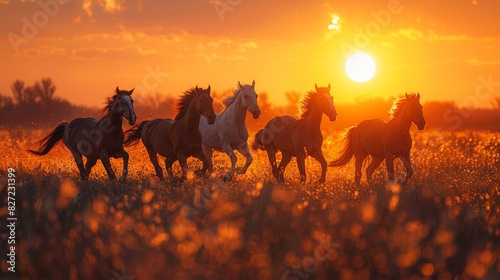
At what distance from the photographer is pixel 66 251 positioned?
7.93m

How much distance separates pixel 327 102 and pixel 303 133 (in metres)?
0.73

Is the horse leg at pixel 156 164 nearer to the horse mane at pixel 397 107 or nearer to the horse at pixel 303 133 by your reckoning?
the horse at pixel 303 133

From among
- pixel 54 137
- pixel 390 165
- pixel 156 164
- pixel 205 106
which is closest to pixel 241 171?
pixel 205 106

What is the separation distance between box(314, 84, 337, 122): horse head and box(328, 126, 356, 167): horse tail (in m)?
1.81

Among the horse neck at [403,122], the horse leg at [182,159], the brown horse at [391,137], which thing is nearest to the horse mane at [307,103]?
the brown horse at [391,137]

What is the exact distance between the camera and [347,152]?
1557 centimetres

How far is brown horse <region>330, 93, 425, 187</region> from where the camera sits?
13570 mm

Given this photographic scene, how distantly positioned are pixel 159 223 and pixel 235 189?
2.11 metres

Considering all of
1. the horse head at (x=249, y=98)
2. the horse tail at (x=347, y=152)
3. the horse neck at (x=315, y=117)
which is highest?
the horse head at (x=249, y=98)

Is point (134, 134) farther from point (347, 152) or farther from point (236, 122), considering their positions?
point (347, 152)

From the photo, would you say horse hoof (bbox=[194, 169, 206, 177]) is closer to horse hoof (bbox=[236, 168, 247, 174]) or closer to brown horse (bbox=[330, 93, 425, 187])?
horse hoof (bbox=[236, 168, 247, 174])

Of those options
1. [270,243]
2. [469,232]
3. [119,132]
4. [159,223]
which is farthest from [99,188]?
[469,232]

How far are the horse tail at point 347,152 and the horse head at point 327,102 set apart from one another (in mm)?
1811

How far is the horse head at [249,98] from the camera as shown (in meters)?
13.8
